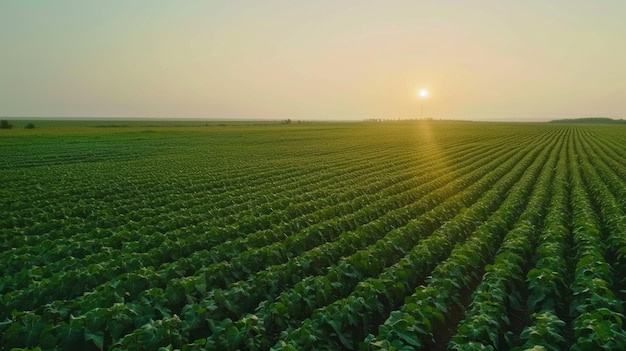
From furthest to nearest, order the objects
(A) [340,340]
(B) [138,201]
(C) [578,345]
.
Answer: (B) [138,201]
(A) [340,340]
(C) [578,345]

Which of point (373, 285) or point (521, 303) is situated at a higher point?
point (373, 285)

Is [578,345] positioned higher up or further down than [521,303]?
higher up

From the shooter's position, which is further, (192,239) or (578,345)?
(192,239)

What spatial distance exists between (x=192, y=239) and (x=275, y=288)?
11.7 ft

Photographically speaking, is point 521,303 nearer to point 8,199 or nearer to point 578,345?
point 578,345

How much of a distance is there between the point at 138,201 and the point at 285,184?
270 inches

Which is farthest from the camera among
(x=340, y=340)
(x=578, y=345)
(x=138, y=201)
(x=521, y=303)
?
(x=138, y=201)

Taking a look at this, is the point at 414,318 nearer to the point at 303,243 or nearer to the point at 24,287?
the point at 303,243

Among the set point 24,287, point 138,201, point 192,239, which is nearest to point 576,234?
point 192,239

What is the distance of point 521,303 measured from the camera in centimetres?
743

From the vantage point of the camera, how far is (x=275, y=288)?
7461 mm

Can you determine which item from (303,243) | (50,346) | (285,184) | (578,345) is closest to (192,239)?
(303,243)

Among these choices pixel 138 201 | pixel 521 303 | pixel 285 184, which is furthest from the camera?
pixel 285 184

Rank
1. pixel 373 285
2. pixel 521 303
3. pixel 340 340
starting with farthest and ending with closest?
pixel 521 303
pixel 373 285
pixel 340 340
